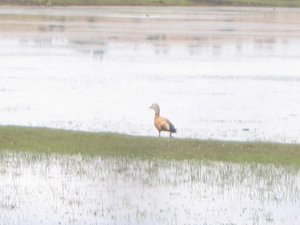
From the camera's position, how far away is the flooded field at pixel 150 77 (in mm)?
26281

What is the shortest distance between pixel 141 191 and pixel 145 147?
12.5ft

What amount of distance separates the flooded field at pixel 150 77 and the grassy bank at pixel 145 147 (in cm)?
267

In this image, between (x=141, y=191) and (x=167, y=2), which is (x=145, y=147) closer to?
(x=141, y=191)

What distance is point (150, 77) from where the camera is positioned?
38.4 metres

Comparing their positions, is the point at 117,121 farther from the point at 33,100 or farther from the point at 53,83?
the point at 53,83

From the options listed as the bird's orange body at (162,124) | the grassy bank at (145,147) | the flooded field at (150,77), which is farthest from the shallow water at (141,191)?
the flooded field at (150,77)

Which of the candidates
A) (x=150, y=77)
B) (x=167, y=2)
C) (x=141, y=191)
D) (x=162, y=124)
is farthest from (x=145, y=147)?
(x=167, y=2)

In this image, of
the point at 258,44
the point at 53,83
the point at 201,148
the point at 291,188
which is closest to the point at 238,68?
the point at 53,83

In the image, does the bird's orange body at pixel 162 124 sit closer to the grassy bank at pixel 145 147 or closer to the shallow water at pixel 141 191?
the grassy bank at pixel 145 147

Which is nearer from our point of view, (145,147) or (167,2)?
(145,147)

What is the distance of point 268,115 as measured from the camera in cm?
2828

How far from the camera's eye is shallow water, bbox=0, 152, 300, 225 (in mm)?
14484

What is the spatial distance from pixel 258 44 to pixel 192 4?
56.3m

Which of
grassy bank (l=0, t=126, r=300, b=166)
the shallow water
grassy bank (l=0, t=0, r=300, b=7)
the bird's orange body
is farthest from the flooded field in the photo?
grassy bank (l=0, t=0, r=300, b=7)
